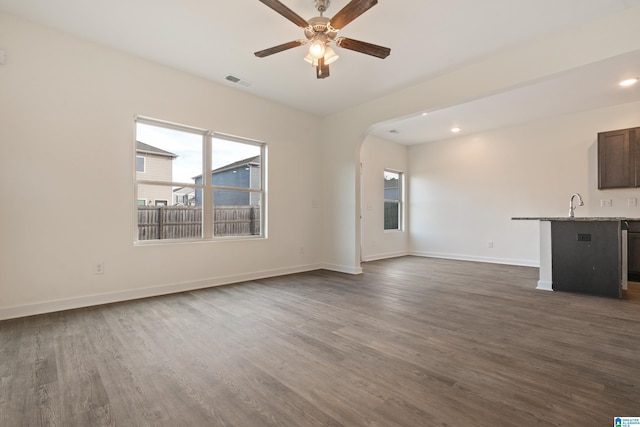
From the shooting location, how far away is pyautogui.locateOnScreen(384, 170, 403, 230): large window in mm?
7535

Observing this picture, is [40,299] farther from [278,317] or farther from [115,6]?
[115,6]

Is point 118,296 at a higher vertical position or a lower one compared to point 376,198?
lower

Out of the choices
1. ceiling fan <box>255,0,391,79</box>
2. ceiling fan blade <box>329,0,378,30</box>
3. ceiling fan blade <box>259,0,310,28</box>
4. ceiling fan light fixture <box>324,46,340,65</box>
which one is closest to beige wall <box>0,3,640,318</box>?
ceiling fan <box>255,0,391,79</box>

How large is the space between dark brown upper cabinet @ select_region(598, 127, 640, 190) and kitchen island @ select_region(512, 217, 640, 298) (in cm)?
154

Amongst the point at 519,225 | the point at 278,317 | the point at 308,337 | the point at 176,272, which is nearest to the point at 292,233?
the point at 176,272

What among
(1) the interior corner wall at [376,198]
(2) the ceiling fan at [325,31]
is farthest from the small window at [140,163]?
(1) the interior corner wall at [376,198]

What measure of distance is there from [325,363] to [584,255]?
12.6 ft

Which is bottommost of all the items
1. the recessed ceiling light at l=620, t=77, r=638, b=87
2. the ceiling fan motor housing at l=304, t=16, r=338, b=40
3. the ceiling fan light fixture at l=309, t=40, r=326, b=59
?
the ceiling fan light fixture at l=309, t=40, r=326, b=59

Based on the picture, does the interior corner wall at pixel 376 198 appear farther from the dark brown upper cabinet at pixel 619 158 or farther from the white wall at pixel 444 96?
the dark brown upper cabinet at pixel 619 158

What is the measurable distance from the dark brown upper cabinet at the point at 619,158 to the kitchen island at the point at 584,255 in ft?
5.06

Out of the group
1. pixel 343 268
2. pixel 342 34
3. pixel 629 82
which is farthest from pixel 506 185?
pixel 342 34

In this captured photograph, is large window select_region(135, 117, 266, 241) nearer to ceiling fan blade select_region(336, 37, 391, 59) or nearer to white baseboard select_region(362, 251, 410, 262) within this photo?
ceiling fan blade select_region(336, 37, 391, 59)

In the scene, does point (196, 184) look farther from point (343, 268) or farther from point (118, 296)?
point (343, 268)

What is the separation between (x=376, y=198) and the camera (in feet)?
22.9
